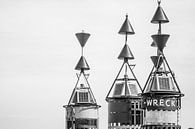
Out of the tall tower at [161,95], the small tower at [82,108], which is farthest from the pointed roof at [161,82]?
the small tower at [82,108]

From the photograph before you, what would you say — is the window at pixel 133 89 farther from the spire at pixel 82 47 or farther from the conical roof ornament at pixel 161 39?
the conical roof ornament at pixel 161 39

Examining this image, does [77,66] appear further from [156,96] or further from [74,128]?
[156,96]

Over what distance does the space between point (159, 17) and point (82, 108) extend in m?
21.9

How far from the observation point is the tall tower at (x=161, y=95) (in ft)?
319

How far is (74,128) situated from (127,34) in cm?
1585

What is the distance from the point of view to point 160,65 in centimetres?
10175

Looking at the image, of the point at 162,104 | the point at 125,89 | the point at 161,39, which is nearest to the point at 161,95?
the point at 162,104

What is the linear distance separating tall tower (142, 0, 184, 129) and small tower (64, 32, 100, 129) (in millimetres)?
17080

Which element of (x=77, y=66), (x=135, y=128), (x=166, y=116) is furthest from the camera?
(x=77, y=66)

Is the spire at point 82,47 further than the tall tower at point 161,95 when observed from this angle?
Yes

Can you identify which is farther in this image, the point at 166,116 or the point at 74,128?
the point at 74,128

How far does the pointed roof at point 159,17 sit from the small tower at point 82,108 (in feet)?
56.2

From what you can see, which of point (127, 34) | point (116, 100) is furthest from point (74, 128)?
point (127, 34)

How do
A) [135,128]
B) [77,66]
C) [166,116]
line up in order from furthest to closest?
[77,66] → [135,128] → [166,116]
